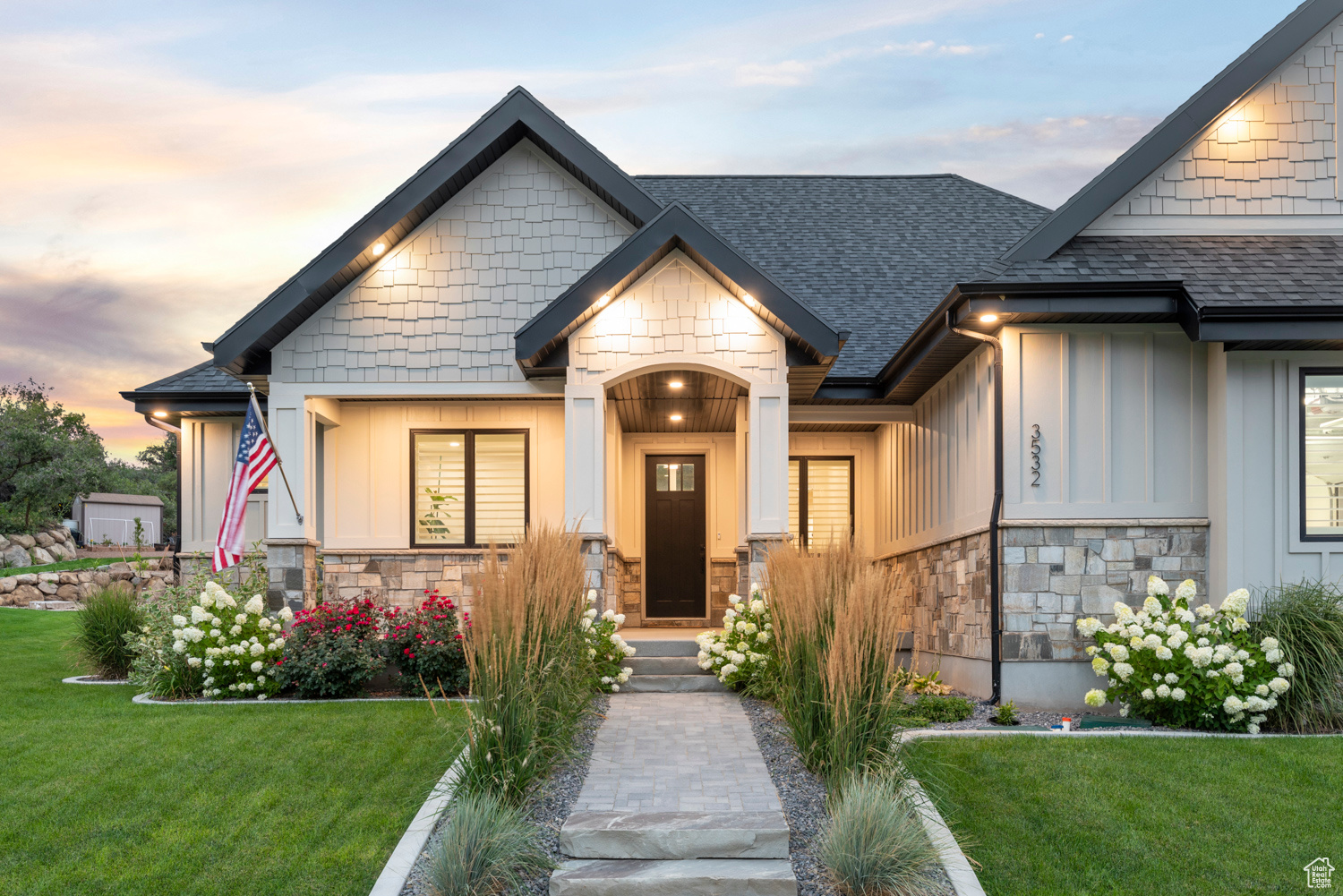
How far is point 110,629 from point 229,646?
2.35 meters

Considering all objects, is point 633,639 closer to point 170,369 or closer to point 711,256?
point 711,256

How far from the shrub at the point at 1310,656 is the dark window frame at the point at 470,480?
6765 millimetres

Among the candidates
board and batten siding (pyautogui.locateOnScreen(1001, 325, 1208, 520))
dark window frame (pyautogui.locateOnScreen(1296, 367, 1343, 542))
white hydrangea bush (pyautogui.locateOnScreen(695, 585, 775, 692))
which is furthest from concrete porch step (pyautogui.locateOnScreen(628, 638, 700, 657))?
dark window frame (pyautogui.locateOnScreen(1296, 367, 1343, 542))

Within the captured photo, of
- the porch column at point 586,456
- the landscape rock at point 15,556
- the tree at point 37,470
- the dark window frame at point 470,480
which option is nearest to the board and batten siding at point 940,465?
the porch column at point 586,456

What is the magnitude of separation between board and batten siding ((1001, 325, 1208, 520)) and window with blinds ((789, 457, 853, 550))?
4735mm

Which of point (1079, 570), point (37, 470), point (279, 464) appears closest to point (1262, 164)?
point (1079, 570)

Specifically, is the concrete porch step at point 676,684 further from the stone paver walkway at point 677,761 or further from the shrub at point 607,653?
the stone paver walkway at point 677,761

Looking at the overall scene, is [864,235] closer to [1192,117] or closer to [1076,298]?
[1192,117]

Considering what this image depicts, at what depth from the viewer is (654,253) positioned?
880 centimetres

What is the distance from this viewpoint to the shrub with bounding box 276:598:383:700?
8.12 meters

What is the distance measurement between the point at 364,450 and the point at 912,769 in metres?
7.21

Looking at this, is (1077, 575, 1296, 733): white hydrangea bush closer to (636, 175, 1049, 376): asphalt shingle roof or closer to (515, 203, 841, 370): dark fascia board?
(515, 203, 841, 370): dark fascia board

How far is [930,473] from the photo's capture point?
10.4 metres

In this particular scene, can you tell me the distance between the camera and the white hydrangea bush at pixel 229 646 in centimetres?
820
